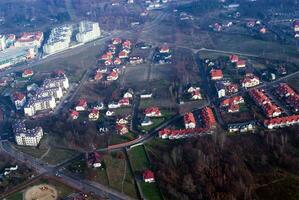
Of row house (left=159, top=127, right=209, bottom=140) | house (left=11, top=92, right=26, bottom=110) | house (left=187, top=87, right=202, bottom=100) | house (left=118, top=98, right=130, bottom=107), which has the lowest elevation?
house (left=11, top=92, right=26, bottom=110)

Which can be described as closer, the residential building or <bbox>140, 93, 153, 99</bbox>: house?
<bbox>140, 93, 153, 99</bbox>: house

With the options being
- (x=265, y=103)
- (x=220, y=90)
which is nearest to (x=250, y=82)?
(x=220, y=90)

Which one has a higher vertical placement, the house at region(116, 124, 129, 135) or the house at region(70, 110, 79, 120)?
the house at region(116, 124, 129, 135)

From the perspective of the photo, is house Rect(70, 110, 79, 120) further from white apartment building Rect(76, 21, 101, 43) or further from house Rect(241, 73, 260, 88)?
white apartment building Rect(76, 21, 101, 43)

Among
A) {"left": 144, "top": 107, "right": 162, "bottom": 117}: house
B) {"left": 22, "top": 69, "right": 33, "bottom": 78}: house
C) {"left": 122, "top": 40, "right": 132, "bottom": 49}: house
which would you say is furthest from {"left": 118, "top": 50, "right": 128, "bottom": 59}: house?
{"left": 144, "top": 107, "right": 162, "bottom": 117}: house

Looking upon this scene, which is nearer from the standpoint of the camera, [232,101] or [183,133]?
[183,133]

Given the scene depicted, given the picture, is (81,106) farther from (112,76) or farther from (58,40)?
(58,40)

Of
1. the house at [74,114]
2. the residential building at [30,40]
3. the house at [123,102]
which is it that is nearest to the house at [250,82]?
the house at [123,102]

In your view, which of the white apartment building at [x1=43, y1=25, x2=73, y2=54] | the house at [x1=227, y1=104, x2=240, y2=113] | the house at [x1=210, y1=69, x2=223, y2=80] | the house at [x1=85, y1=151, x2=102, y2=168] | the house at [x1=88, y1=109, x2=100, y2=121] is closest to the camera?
the house at [x1=85, y1=151, x2=102, y2=168]

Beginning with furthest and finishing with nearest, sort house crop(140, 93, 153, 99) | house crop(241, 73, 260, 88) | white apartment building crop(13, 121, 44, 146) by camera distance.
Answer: house crop(140, 93, 153, 99) → house crop(241, 73, 260, 88) → white apartment building crop(13, 121, 44, 146)
